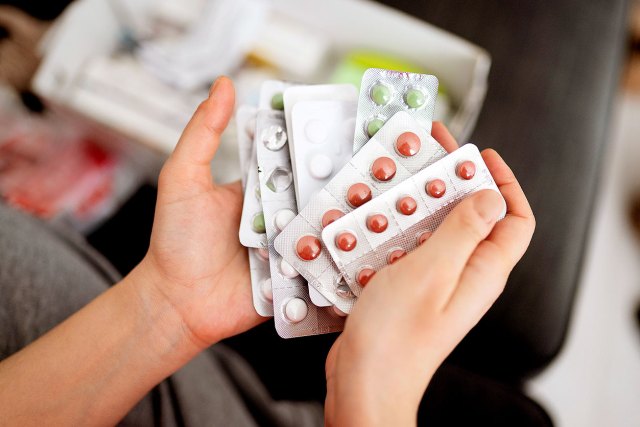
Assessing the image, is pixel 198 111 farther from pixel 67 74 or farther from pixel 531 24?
pixel 531 24

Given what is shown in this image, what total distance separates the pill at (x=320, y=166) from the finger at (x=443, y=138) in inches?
5.2

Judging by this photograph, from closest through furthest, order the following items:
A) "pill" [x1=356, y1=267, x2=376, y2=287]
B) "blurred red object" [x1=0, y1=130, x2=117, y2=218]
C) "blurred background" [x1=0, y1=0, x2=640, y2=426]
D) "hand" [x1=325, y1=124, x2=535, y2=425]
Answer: "hand" [x1=325, y1=124, x2=535, y2=425] → "pill" [x1=356, y1=267, x2=376, y2=287] → "blurred background" [x1=0, y1=0, x2=640, y2=426] → "blurred red object" [x1=0, y1=130, x2=117, y2=218]

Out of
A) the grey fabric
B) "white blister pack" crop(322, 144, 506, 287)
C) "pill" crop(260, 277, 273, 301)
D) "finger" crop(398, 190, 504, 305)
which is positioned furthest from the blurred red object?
"finger" crop(398, 190, 504, 305)

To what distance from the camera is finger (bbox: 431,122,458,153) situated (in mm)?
562

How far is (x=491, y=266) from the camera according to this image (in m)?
0.39

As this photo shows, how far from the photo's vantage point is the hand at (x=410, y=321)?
1.21 feet

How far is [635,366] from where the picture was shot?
3.62ft

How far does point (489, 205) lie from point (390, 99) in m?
0.20

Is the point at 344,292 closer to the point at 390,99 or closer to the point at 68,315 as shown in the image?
the point at 390,99

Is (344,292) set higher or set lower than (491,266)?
lower

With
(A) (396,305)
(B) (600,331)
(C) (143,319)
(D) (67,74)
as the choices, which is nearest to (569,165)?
(B) (600,331)

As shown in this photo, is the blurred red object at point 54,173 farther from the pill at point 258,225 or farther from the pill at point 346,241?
the pill at point 346,241

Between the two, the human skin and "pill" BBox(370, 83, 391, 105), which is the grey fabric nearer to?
the human skin

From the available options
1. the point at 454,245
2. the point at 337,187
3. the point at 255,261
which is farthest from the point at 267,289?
the point at 454,245
